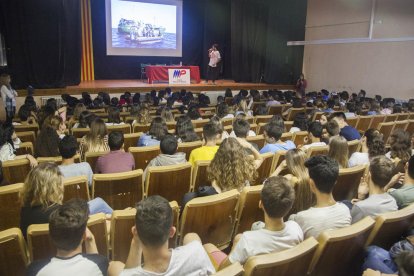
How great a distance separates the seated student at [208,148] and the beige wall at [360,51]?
320 inches

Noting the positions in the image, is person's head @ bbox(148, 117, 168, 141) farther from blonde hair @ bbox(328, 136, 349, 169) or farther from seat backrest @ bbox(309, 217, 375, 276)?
seat backrest @ bbox(309, 217, 375, 276)

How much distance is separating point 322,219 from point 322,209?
8cm

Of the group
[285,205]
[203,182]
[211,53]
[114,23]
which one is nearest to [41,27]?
[114,23]

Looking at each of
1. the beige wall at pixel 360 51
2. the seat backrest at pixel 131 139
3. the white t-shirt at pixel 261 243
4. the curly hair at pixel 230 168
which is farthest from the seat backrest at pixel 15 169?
the beige wall at pixel 360 51

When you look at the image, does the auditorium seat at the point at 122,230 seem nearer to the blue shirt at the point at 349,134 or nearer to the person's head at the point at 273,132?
the person's head at the point at 273,132

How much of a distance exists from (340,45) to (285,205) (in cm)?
1102

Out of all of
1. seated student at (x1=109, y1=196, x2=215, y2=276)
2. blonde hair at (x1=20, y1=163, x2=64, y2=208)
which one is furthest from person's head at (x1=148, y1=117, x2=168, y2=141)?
seated student at (x1=109, y1=196, x2=215, y2=276)

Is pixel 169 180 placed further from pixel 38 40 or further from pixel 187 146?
pixel 38 40

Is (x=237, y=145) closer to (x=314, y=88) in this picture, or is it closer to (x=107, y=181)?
(x=107, y=181)

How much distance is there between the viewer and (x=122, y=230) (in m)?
2.14

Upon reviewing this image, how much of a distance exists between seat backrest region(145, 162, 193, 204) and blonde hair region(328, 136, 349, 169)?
1.33m

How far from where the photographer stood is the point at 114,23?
11.6 m

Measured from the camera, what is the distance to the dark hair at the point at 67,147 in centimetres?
305

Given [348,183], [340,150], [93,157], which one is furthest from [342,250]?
[93,157]
